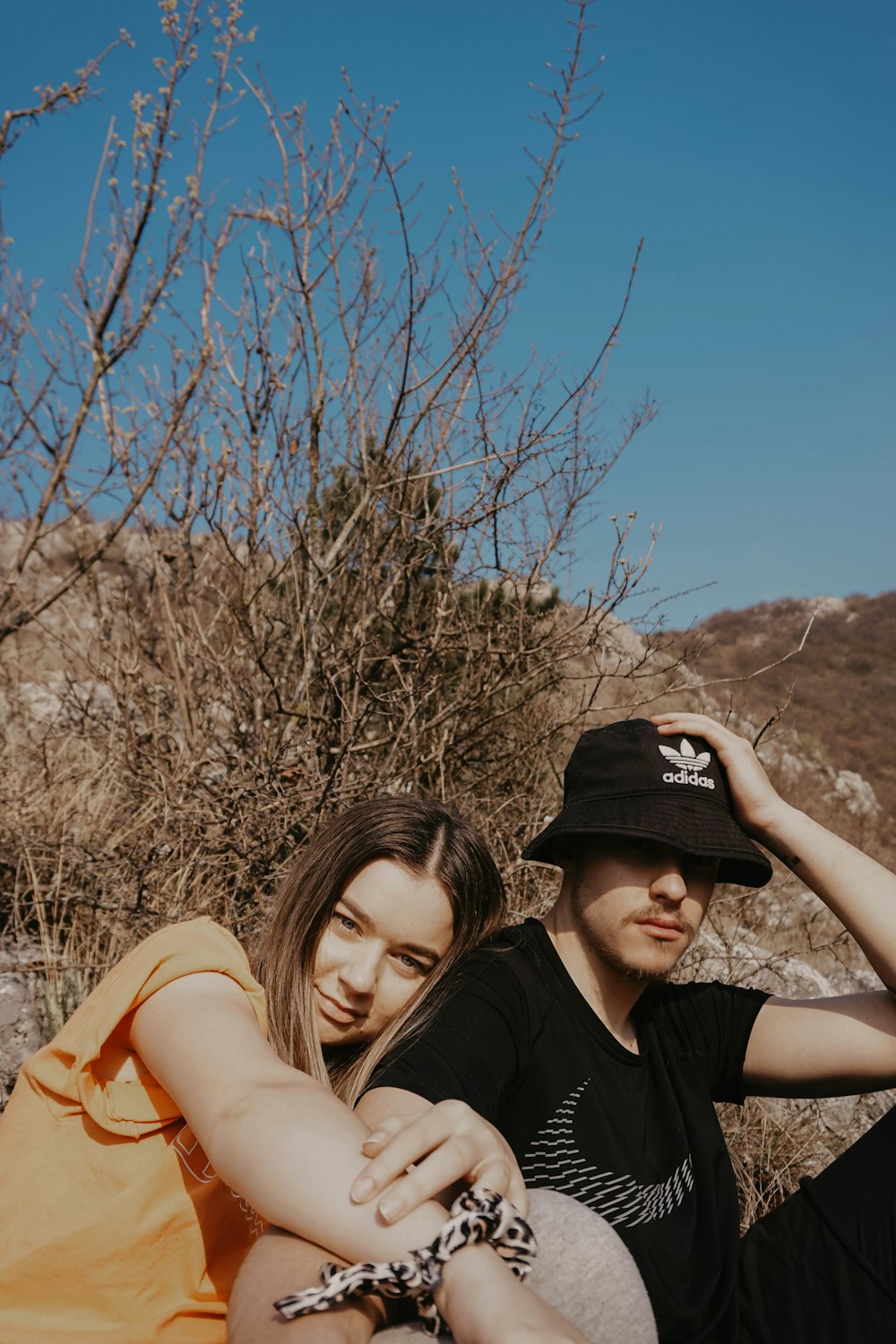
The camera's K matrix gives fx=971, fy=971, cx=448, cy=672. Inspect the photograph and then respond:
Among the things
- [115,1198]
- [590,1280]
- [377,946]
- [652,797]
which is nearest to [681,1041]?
[652,797]

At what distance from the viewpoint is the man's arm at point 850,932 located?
209 cm

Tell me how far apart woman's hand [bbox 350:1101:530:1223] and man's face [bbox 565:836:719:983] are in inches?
28.2

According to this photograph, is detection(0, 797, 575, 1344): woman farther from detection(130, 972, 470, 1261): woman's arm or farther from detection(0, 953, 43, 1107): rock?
detection(0, 953, 43, 1107): rock

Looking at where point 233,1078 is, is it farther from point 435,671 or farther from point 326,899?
point 435,671

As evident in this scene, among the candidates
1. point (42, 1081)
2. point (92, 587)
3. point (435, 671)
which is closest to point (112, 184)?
point (92, 587)

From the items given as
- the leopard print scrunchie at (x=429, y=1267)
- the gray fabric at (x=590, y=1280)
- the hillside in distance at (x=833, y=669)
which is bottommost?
the gray fabric at (x=590, y=1280)

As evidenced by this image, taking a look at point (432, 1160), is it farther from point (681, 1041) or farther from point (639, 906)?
point (681, 1041)

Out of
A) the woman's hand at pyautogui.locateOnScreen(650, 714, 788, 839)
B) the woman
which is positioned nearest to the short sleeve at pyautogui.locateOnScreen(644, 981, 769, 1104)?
the woman's hand at pyautogui.locateOnScreen(650, 714, 788, 839)

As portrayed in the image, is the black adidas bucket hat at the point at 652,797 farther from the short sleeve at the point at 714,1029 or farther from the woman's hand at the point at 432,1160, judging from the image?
the woman's hand at the point at 432,1160

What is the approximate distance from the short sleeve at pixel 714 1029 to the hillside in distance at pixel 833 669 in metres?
12.0

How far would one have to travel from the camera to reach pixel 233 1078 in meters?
1.36

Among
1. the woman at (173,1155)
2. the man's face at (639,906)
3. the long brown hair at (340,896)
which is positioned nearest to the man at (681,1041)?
the man's face at (639,906)

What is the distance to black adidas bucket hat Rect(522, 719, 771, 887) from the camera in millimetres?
1975

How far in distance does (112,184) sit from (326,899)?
4864 millimetres
